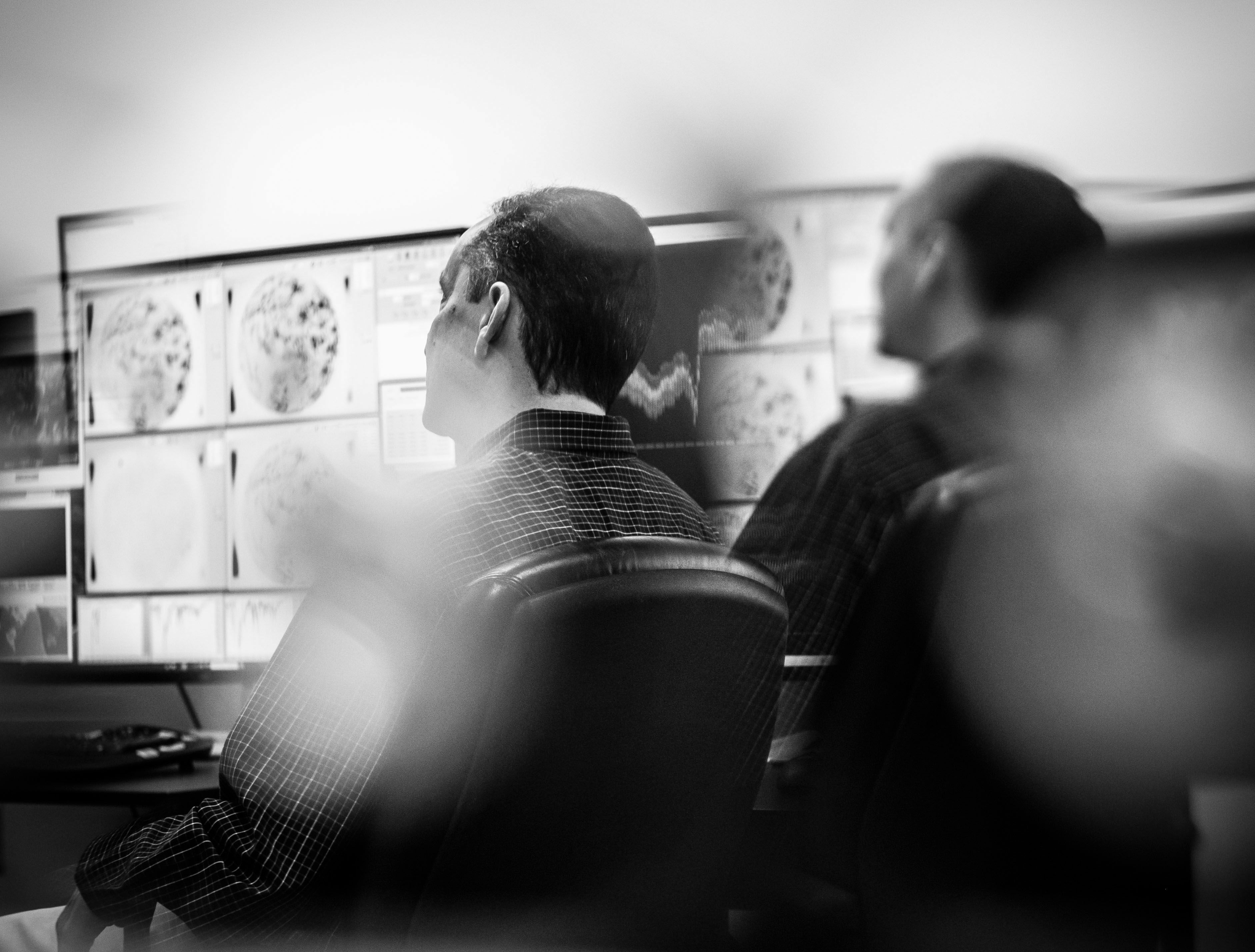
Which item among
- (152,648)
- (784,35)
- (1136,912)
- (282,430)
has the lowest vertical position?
(1136,912)

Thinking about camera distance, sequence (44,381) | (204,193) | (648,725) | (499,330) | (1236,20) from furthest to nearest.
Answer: (44,381) → (204,193) → (499,330) → (648,725) → (1236,20)

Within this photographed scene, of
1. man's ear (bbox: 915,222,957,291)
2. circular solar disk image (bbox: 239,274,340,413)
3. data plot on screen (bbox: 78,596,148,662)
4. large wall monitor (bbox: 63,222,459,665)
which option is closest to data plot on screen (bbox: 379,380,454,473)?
large wall monitor (bbox: 63,222,459,665)

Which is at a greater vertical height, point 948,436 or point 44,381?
point 44,381

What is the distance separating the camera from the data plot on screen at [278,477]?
4.44ft

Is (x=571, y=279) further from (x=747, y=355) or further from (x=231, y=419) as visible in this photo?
(x=231, y=419)

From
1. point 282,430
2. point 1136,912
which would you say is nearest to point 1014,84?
point 1136,912

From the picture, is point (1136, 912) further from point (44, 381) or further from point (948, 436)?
point (44, 381)

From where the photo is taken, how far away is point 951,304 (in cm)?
71

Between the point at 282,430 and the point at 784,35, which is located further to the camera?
the point at 282,430

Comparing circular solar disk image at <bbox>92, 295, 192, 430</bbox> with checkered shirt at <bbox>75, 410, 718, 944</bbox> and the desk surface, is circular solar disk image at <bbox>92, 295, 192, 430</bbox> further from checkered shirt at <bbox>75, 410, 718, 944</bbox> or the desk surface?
checkered shirt at <bbox>75, 410, 718, 944</bbox>

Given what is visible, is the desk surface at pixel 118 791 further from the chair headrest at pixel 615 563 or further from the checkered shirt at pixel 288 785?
the chair headrest at pixel 615 563

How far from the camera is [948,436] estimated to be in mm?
827

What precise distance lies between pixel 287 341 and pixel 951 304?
3.33 feet

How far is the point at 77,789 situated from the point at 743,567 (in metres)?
0.87
